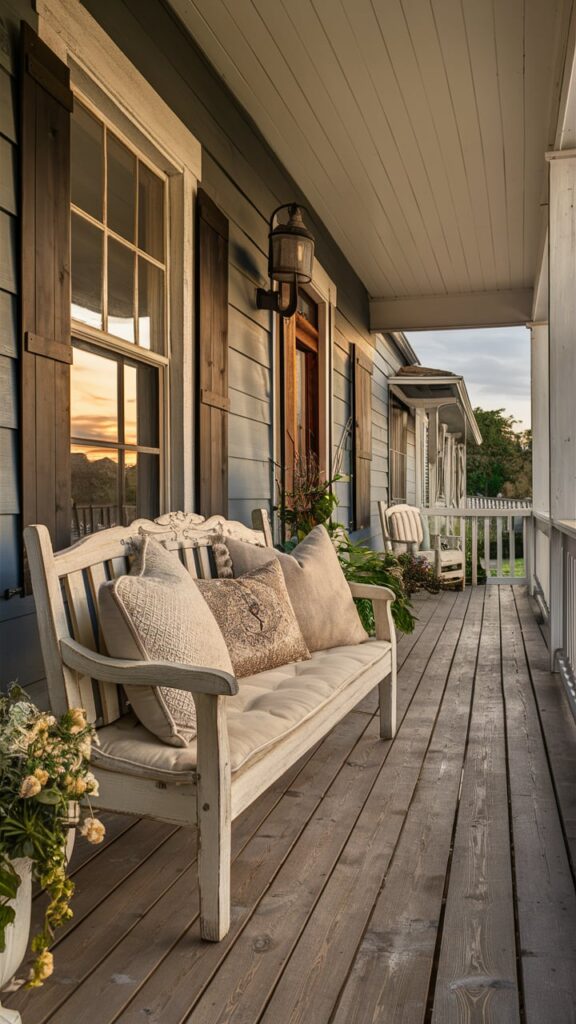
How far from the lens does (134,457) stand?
2.87m

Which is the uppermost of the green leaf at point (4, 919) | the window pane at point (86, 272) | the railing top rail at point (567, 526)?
the window pane at point (86, 272)

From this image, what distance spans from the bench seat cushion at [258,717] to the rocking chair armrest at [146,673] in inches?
5.9

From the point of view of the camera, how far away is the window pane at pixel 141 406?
2.82 meters

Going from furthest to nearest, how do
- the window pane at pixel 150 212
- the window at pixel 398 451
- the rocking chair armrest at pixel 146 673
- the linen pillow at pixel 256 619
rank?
the window at pixel 398 451, the window pane at pixel 150 212, the linen pillow at pixel 256 619, the rocking chair armrest at pixel 146 673

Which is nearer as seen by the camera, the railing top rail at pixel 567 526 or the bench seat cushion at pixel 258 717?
the bench seat cushion at pixel 258 717

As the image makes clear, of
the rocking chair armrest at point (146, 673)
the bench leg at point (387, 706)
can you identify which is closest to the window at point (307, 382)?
the bench leg at point (387, 706)

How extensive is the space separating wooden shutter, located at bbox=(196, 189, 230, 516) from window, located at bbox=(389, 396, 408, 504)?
5534mm

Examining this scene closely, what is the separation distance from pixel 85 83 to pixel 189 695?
186cm

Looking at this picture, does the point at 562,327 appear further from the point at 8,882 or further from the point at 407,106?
the point at 8,882

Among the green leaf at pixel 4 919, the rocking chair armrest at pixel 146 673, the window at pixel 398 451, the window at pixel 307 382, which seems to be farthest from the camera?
the window at pixel 398 451

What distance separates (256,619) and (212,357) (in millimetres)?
1351

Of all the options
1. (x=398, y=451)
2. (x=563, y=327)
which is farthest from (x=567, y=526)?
(x=398, y=451)

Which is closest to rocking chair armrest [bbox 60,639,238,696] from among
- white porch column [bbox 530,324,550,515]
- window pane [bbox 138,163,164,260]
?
window pane [bbox 138,163,164,260]

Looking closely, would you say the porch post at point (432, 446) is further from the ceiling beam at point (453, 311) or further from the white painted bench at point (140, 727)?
the white painted bench at point (140, 727)
